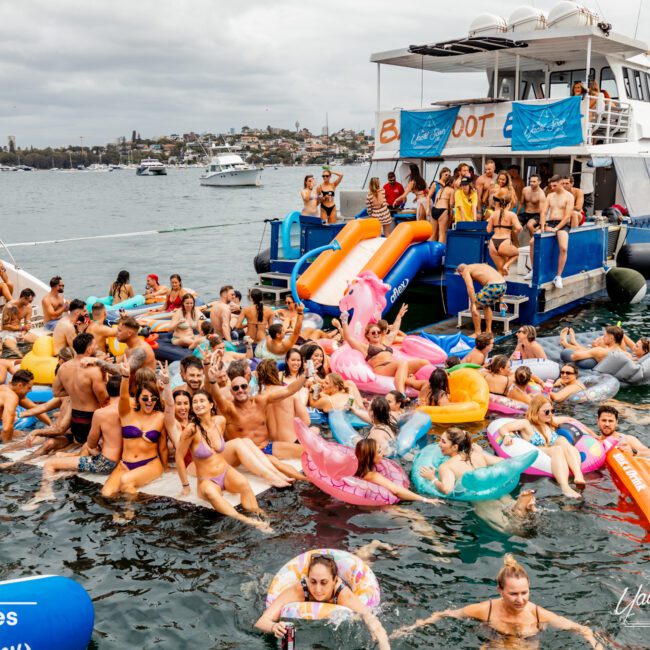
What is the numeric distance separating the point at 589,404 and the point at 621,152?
31.9 feet

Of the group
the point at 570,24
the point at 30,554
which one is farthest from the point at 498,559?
the point at 570,24

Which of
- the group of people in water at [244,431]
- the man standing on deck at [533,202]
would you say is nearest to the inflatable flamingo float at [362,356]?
the group of people in water at [244,431]

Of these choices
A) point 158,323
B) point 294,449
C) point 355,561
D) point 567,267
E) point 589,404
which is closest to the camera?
point 355,561

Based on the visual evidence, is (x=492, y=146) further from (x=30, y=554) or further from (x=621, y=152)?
(x=30, y=554)

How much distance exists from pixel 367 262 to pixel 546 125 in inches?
209

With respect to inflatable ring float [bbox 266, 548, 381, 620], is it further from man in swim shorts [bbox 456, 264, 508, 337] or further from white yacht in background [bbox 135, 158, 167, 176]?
white yacht in background [bbox 135, 158, 167, 176]

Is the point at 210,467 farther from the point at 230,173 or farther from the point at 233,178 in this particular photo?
the point at 233,178

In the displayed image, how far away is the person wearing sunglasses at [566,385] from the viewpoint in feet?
36.6

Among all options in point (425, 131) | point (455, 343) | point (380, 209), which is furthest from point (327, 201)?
point (455, 343)

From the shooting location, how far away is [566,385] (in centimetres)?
1135

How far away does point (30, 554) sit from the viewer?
7.18m

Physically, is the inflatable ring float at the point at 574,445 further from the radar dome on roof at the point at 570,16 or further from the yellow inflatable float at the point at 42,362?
the radar dome on roof at the point at 570,16

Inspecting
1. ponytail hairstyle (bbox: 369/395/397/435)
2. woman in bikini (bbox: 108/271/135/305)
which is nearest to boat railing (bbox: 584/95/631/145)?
woman in bikini (bbox: 108/271/135/305)

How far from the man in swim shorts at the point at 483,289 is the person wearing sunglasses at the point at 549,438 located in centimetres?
527
